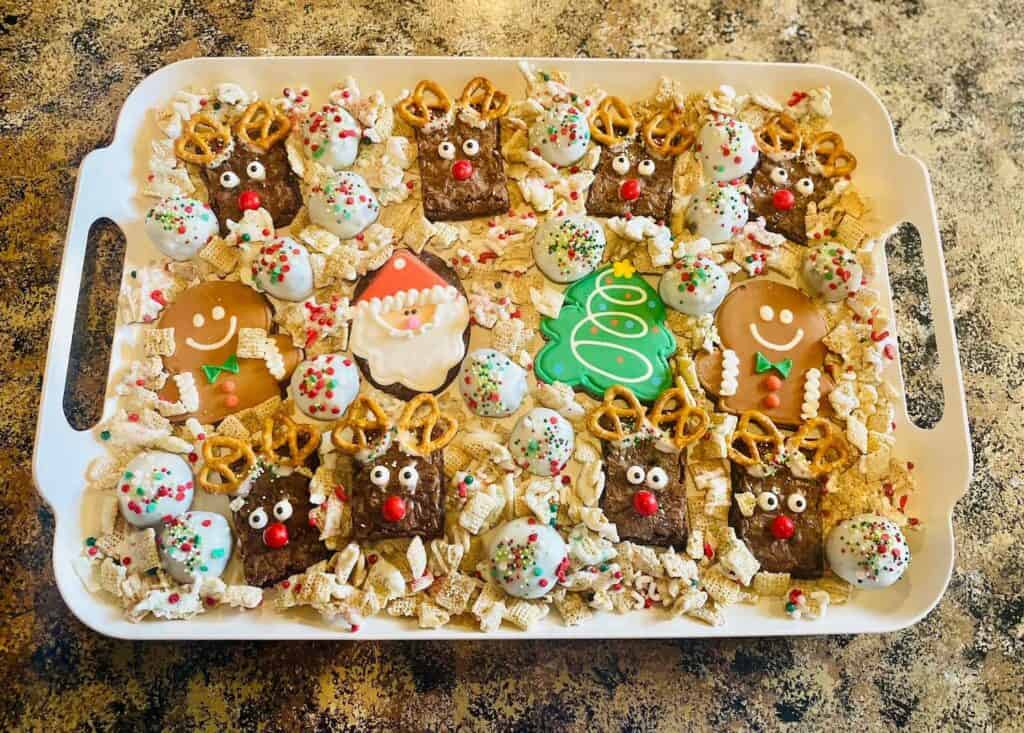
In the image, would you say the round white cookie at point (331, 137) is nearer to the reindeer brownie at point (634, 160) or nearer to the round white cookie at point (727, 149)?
the reindeer brownie at point (634, 160)

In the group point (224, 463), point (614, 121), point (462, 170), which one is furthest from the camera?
point (614, 121)

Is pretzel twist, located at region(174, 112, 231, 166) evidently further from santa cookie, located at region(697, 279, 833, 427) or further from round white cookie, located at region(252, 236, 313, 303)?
santa cookie, located at region(697, 279, 833, 427)

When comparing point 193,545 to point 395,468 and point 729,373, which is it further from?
point 729,373

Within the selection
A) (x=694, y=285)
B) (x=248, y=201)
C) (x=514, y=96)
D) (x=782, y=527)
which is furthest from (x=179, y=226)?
(x=782, y=527)

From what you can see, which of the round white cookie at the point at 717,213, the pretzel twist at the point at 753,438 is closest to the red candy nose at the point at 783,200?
the round white cookie at the point at 717,213

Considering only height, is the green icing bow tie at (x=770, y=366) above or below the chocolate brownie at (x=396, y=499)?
above

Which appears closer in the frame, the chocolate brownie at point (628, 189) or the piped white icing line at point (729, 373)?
the piped white icing line at point (729, 373)

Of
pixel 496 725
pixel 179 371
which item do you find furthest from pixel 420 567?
pixel 179 371

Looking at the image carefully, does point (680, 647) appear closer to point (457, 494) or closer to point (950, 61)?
point (457, 494)
